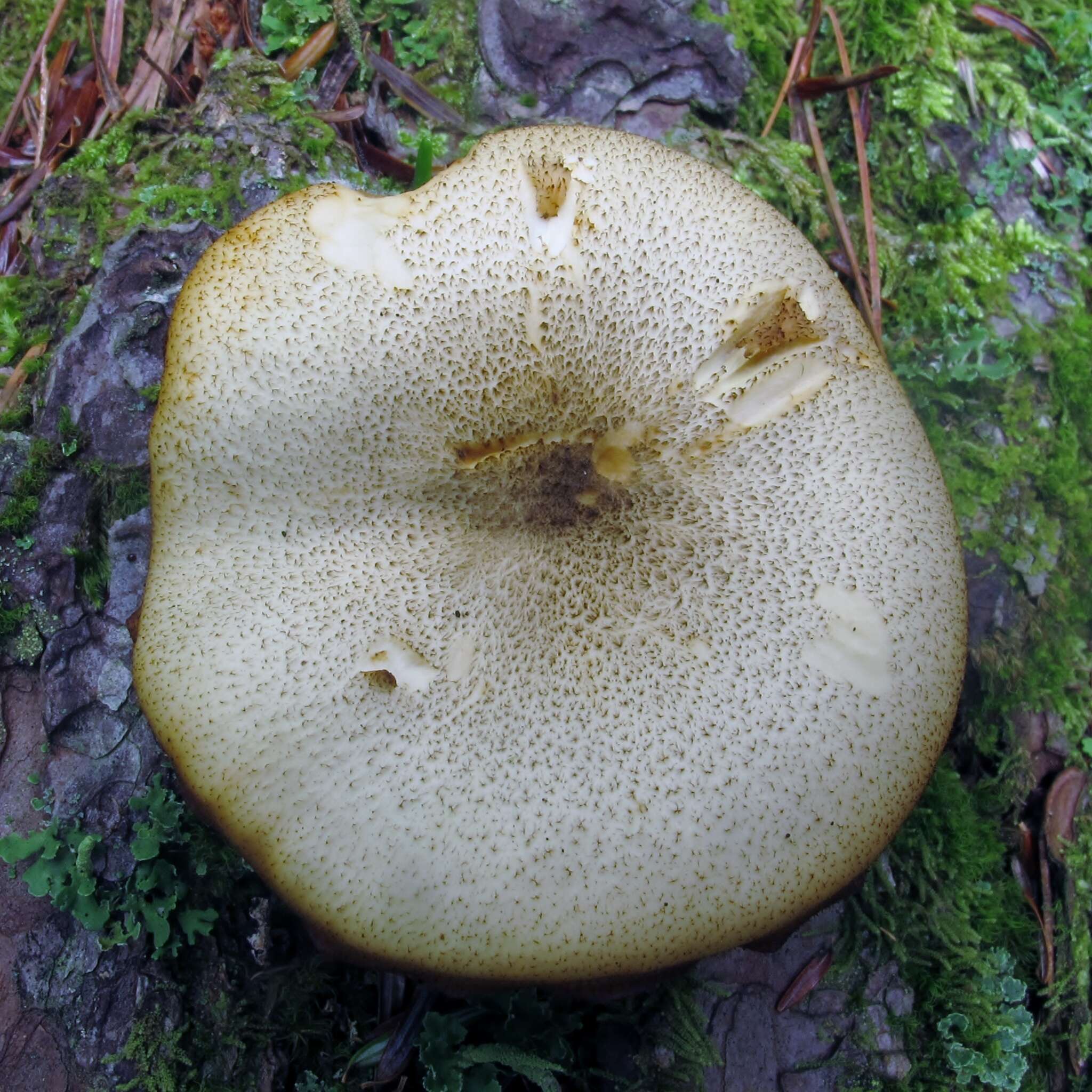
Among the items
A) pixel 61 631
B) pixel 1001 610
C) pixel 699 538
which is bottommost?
pixel 1001 610

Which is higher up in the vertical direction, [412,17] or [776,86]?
[412,17]

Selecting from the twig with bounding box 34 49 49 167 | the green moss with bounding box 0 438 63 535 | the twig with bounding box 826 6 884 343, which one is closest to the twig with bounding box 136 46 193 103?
the twig with bounding box 34 49 49 167

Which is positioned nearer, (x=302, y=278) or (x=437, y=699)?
(x=437, y=699)

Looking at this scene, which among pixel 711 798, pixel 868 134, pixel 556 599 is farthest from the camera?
pixel 868 134

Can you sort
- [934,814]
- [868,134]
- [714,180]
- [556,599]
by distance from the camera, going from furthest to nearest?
[868,134], [934,814], [714,180], [556,599]

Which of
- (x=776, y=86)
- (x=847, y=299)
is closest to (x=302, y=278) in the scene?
(x=847, y=299)

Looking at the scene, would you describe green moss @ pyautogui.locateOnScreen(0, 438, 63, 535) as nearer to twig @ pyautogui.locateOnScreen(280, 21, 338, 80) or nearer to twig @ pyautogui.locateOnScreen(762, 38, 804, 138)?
twig @ pyautogui.locateOnScreen(280, 21, 338, 80)

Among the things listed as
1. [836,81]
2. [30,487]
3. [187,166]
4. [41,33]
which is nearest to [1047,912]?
[836,81]

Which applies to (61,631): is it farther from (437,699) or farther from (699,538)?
(699,538)
